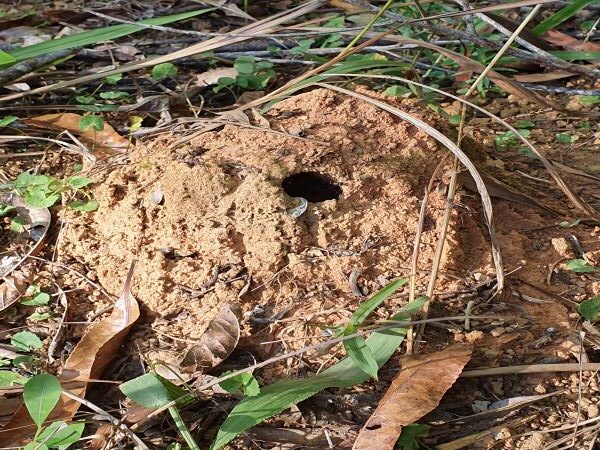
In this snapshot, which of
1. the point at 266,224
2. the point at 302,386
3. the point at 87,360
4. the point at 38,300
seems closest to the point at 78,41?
the point at 38,300

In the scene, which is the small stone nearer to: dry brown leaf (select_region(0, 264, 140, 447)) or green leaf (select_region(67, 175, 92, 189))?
dry brown leaf (select_region(0, 264, 140, 447))

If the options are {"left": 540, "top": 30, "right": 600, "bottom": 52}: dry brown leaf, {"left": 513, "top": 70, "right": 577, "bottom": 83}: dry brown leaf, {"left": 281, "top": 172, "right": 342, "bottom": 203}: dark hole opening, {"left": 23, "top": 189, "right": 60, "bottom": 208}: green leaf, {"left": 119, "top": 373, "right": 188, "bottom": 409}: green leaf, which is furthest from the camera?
{"left": 540, "top": 30, "right": 600, "bottom": 52}: dry brown leaf

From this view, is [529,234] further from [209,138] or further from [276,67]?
[276,67]

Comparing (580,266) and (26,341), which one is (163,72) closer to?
(26,341)

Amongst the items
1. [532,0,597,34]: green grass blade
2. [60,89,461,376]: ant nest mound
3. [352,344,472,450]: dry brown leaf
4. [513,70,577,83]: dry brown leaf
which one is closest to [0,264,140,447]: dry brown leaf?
[60,89,461,376]: ant nest mound

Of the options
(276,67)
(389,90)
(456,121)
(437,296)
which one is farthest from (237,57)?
(437,296)

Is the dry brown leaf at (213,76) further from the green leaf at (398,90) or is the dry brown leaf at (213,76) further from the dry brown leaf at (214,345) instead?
the dry brown leaf at (214,345)
